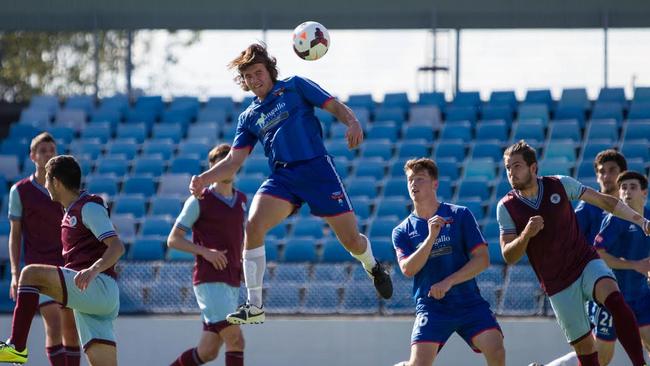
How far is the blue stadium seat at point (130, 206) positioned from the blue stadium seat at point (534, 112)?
6.28 metres

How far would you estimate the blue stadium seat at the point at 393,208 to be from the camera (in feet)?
55.3

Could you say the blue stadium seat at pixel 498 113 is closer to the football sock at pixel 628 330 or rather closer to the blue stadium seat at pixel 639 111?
the blue stadium seat at pixel 639 111

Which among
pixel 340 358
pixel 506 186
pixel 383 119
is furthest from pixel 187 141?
pixel 340 358

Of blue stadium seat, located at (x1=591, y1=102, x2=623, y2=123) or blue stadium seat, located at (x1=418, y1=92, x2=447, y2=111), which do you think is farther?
blue stadium seat, located at (x1=418, y1=92, x2=447, y2=111)

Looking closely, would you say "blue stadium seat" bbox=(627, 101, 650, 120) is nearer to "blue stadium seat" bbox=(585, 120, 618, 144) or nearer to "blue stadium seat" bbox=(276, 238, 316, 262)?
"blue stadium seat" bbox=(585, 120, 618, 144)

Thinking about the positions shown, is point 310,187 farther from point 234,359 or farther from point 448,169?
point 448,169

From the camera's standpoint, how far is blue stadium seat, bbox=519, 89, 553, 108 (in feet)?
65.6

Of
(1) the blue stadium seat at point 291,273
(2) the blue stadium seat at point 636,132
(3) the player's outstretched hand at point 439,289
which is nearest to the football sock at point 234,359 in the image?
(3) the player's outstretched hand at point 439,289

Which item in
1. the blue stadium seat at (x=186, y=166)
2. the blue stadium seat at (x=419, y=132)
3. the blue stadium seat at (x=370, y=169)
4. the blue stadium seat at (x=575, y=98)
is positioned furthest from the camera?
the blue stadium seat at (x=575, y=98)

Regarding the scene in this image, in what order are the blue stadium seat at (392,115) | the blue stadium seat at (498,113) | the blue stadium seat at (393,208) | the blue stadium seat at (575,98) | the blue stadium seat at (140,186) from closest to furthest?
the blue stadium seat at (393,208), the blue stadium seat at (140,186), the blue stadium seat at (498,113), the blue stadium seat at (575,98), the blue stadium seat at (392,115)

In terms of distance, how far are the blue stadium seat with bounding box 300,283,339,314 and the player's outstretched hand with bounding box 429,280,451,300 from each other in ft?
17.6

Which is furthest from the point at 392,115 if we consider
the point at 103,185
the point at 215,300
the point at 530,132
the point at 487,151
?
the point at 215,300

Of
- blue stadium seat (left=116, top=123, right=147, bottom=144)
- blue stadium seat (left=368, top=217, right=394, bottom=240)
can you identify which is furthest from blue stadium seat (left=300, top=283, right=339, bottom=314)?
blue stadium seat (left=116, top=123, right=147, bottom=144)

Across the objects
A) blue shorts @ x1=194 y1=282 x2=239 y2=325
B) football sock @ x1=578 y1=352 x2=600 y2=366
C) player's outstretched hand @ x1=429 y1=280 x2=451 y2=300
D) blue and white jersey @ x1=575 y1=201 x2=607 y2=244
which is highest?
blue and white jersey @ x1=575 y1=201 x2=607 y2=244
